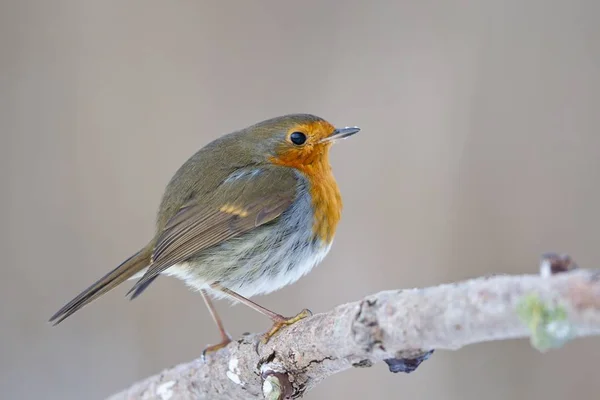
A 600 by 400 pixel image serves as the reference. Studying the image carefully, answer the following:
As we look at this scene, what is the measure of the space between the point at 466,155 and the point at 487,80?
49 cm

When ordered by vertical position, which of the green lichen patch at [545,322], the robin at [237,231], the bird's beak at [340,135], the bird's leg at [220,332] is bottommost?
the bird's leg at [220,332]

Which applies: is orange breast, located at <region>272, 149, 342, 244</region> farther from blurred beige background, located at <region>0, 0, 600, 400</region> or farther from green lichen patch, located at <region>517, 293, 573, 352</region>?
green lichen patch, located at <region>517, 293, 573, 352</region>

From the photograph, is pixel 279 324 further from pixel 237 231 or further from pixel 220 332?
pixel 220 332

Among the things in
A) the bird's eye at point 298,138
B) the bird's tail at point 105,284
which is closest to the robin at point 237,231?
the bird's tail at point 105,284

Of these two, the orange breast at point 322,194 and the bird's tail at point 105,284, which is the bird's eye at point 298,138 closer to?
the orange breast at point 322,194

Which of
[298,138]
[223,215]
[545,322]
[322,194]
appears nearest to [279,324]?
[223,215]

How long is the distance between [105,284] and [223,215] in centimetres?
59

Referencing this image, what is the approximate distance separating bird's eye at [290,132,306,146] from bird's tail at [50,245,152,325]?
34.2 inches

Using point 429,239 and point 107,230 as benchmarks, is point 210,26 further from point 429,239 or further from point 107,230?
point 429,239

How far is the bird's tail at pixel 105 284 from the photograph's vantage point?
2848 millimetres

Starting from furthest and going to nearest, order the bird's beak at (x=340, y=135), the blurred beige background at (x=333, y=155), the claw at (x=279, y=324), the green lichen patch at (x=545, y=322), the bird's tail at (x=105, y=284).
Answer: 1. the blurred beige background at (x=333, y=155)
2. the bird's beak at (x=340, y=135)
3. the bird's tail at (x=105, y=284)
4. the claw at (x=279, y=324)
5. the green lichen patch at (x=545, y=322)

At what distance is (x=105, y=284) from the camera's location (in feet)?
9.39

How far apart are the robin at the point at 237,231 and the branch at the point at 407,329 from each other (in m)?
0.43

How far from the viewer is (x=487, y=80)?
421cm
